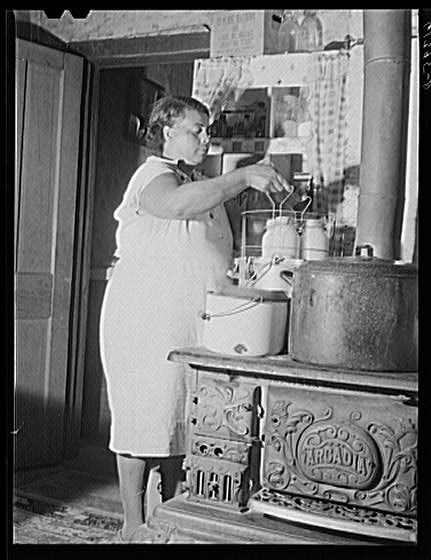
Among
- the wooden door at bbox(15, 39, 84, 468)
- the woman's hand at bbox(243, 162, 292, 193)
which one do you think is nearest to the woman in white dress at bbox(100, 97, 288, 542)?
the woman's hand at bbox(243, 162, 292, 193)

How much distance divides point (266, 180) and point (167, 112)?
0.25 m

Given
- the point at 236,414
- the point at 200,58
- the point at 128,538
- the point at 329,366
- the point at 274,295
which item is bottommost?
the point at 128,538

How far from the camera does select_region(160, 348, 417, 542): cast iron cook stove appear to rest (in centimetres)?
149

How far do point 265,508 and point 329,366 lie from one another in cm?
32

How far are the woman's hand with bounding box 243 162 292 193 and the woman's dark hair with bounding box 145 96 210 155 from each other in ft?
0.53

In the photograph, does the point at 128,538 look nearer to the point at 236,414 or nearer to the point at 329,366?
the point at 236,414

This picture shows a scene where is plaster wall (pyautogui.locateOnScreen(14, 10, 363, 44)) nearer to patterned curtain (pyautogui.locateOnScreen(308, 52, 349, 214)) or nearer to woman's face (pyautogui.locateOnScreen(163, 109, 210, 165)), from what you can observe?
patterned curtain (pyautogui.locateOnScreen(308, 52, 349, 214))

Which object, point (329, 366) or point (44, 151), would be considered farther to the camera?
point (44, 151)

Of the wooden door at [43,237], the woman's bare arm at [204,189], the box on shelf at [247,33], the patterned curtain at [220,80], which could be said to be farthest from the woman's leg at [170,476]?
the box on shelf at [247,33]

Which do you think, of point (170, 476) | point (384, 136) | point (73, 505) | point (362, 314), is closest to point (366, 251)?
point (362, 314)

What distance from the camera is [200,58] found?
1617 mm

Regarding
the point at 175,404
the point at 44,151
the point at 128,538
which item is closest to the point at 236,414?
the point at 175,404

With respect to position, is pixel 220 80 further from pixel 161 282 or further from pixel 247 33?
pixel 161 282

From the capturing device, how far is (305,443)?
1534 millimetres
